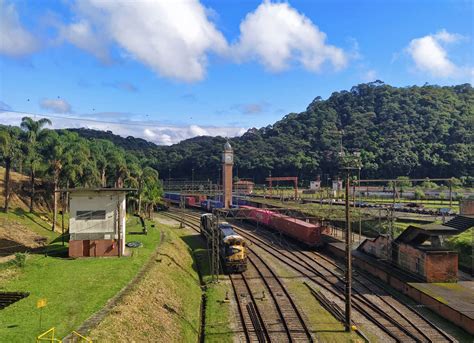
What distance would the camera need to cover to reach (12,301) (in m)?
19.1

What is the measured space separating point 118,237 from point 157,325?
41.0 feet

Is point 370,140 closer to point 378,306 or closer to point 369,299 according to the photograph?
point 369,299

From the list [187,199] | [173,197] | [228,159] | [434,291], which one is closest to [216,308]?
[434,291]

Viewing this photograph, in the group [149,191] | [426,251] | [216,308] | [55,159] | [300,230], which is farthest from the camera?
[149,191]

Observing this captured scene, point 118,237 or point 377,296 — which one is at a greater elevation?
point 118,237

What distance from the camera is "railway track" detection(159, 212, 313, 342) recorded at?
20.2 m

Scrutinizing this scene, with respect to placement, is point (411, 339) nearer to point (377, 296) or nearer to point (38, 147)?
point (377, 296)

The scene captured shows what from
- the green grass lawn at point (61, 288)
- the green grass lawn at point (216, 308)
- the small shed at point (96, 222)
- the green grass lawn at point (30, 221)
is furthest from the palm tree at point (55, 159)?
the green grass lawn at point (216, 308)

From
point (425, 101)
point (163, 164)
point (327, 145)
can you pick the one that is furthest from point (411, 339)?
point (163, 164)

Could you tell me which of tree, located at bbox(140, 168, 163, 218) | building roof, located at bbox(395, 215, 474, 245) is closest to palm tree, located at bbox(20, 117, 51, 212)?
tree, located at bbox(140, 168, 163, 218)

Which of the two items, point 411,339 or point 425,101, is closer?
point 411,339

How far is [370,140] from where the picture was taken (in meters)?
113

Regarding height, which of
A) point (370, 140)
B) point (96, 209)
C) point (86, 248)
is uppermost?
point (370, 140)

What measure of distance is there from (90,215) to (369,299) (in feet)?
73.1
